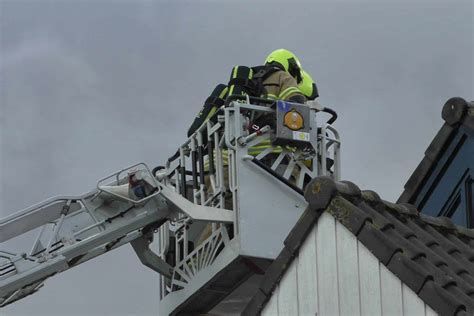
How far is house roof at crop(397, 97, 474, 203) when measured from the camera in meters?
11.0

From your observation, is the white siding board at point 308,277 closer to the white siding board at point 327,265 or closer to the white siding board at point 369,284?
the white siding board at point 327,265

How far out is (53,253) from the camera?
14.8 meters

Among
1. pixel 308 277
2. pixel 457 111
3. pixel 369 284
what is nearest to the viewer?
pixel 369 284

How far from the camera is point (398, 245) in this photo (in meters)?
7.22

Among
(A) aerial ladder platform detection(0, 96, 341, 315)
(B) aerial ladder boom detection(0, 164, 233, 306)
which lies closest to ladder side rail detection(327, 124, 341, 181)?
(A) aerial ladder platform detection(0, 96, 341, 315)

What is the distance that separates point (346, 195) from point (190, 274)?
28.3ft

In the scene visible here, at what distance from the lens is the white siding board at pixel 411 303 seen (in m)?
6.89

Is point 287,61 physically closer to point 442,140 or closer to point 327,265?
point 442,140

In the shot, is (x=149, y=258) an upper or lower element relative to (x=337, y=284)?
lower

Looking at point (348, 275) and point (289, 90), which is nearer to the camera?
point (348, 275)

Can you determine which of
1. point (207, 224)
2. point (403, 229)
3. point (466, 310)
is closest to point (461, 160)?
point (403, 229)

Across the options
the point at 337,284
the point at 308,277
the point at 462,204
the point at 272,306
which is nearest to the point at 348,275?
the point at 337,284

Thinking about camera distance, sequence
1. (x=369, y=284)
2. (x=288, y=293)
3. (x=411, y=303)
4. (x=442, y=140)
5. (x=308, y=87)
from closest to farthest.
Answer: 1. (x=411, y=303)
2. (x=369, y=284)
3. (x=288, y=293)
4. (x=442, y=140)
5. (x=308, y=87)

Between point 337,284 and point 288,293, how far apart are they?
431mm
